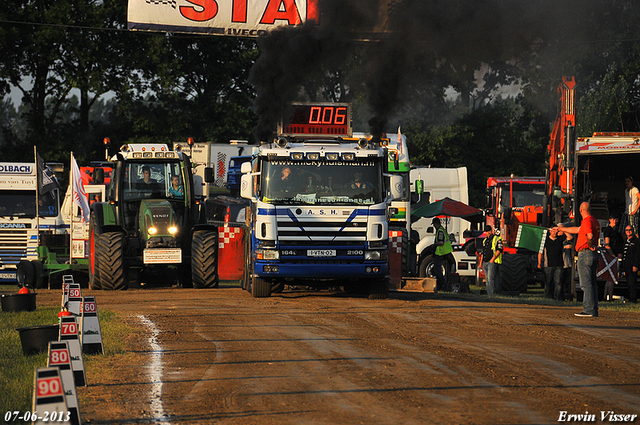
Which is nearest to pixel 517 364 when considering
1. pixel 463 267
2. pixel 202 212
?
pixel 202 212

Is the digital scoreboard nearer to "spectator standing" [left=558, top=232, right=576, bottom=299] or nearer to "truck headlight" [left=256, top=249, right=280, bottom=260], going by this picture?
"truck headlight" [left=256, top=249, right=280, bottom=260]

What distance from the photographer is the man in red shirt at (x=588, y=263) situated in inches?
589

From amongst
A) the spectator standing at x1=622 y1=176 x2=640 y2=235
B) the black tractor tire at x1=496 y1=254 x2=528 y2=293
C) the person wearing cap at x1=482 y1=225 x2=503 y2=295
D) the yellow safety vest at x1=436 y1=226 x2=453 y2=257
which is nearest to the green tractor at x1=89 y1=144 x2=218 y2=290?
the yellow safety vest at x1=436 y1=226 x2=453 y2=257

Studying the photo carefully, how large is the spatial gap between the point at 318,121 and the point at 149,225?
4.64 metres

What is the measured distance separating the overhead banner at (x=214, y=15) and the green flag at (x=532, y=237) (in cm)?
997

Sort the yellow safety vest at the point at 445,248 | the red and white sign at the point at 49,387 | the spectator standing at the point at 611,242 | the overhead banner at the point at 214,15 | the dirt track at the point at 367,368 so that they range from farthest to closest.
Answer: the overhead banner at the point at 214,15 < the yellow safety vest at the point at 445,248 < the spectator standing at the point at 611,242 < the dirt track at the point at 367,368 < the red and white sign at the point at 49,387

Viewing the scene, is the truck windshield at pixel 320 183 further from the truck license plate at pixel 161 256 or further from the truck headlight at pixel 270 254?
the truck license plate at pixel 161 256

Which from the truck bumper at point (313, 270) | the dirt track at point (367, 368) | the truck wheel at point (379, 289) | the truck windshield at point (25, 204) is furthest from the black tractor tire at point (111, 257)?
the truck windshield at point (25, 204)

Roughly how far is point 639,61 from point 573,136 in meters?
18.1

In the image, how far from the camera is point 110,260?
19.0 metres

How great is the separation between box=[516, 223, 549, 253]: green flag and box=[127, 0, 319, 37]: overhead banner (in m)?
9.97

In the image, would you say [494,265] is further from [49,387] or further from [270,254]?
[49,387]

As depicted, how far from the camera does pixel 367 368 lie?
9.30 metres

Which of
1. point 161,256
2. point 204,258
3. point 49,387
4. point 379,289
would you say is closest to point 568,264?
point 379,289
